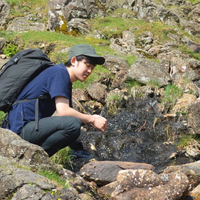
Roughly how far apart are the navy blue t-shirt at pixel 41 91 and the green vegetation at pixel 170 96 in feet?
25.9

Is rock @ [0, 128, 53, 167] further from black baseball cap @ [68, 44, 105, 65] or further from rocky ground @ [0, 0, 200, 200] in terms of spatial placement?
black baseball cap @ [68, 44, 105, 65]

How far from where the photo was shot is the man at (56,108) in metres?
5.16

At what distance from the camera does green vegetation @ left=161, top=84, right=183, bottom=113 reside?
12633mm

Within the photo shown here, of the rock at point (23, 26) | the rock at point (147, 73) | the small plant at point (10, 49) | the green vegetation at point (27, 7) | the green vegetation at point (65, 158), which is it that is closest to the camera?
the green vegetation at point (65, 158)

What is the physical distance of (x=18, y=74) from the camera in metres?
5.09

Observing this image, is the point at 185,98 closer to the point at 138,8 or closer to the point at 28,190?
the point at 28,190

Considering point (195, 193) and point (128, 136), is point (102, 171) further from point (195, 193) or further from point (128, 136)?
point (128, 136)

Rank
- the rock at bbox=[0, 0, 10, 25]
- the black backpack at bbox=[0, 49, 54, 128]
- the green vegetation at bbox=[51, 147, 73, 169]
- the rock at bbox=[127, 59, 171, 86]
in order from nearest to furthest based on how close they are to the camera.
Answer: the black backpack at bbox=[0, 49, 54, 128], the green vegetation at bbox=[51, 147, 73, 169], the rock at bbox=[127, 59, 171, 86], the rock at bbox=[0, 0, 10, 25]

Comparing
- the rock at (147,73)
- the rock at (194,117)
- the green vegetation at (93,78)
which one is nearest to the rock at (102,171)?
the rock at (194,117)

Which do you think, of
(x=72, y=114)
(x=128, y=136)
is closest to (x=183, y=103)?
(x=128, y=136)

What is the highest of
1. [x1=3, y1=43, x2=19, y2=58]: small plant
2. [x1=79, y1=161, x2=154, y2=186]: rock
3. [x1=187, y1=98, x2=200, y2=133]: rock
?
[x1=79, y1=161, x2=154, y2=186]: rock

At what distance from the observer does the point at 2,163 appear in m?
4.41

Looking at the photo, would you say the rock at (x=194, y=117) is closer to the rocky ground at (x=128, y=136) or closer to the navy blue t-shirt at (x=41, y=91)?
the rocky ground at (x=128, y=136)

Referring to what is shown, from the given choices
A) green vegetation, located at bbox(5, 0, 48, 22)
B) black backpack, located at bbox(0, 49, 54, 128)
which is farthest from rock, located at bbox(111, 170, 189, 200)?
green vegetation, located at bbox(5, 0, 48, 22)
